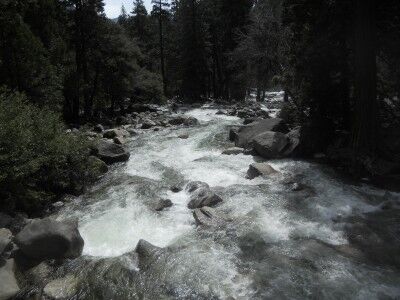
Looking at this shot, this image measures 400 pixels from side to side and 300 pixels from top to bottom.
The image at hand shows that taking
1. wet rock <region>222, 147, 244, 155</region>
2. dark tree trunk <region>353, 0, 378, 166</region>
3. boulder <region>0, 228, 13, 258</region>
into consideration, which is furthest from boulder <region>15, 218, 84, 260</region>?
dark tree trunk <region>353, 0, 378, 166</region>

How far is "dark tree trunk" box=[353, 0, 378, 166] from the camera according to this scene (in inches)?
490

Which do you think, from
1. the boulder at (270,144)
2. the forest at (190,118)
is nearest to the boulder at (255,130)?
the forest at (190,118)

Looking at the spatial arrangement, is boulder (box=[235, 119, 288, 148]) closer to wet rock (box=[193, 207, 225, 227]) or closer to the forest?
the forest

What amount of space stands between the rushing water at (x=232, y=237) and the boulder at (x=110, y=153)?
96 cm

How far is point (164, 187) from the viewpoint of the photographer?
12.4 m

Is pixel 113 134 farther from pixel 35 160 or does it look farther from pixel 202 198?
pixel 202 198

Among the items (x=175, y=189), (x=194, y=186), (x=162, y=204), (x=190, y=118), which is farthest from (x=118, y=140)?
(x=162, y=204)

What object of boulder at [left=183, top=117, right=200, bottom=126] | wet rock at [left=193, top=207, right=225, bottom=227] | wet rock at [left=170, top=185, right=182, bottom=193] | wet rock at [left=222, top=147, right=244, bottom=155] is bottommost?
boulder at [left=183, top=117, right=200, bottom=126]

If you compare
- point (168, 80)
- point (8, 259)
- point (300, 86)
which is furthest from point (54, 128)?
point (168, 80)

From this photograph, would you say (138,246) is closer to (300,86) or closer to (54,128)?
(54,128)

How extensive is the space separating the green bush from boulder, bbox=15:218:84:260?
6.16ft

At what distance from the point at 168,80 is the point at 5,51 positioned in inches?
1055

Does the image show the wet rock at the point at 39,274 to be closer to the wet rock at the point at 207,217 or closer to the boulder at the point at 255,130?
the wet rock at the point at 207,217

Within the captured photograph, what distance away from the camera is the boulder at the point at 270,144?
15.0m
